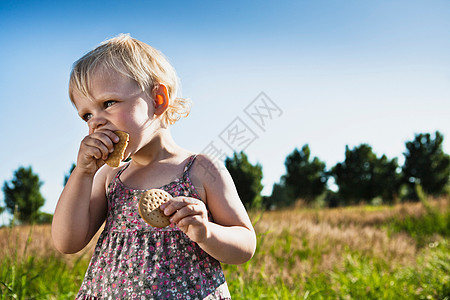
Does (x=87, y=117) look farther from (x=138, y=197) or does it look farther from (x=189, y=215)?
(x=189, y=215)

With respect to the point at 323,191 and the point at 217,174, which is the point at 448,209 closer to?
the point at 217,174

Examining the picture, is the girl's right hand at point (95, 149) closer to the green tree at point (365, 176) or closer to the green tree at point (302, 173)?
the green tree at point (302, 173)

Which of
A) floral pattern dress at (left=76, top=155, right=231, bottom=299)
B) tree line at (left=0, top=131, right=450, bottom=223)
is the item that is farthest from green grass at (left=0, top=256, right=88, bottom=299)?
tree line at (left=0, top=131, right=450, bottom=223)

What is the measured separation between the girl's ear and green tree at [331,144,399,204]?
23890mm

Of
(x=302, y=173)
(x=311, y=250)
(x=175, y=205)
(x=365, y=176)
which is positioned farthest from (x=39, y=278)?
(x=365, y=176)

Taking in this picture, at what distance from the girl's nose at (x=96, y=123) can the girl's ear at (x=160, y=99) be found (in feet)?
0.77

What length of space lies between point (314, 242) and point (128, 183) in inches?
175

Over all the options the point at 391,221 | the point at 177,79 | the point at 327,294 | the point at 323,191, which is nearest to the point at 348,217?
the point at 391,221

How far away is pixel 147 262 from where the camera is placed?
1.52 meters

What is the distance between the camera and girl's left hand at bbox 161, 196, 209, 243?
132 centimetres

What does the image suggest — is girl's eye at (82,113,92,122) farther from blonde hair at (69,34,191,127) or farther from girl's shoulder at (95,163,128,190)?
girl's shoulder at (95,163,128,190)

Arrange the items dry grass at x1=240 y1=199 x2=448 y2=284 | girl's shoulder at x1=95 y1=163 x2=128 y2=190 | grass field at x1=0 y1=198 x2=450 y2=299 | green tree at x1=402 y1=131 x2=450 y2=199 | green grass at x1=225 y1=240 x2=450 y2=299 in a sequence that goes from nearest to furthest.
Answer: girl's shoulder at x1=95 y1=163 x2=128 y2=190 → grass field at x1=0 y1=198 x2=450 y2=299 → green grass at x1=225 y1=240 x2=450 y2=299 → dry grass at x1=240 y1=199 x2=448 y2=284 → green tree at x1=402 y1=131 x2=450 y2=199

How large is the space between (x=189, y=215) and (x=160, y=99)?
588mm

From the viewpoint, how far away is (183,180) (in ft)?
5.37
